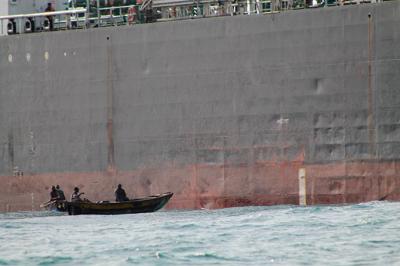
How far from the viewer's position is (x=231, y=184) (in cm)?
3134

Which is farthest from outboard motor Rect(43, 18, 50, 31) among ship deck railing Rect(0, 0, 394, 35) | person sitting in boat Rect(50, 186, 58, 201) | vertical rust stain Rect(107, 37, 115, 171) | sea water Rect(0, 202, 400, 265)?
sea water Rect(0, 202, 400, 265)

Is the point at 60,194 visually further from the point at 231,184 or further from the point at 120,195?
the point at 231,184

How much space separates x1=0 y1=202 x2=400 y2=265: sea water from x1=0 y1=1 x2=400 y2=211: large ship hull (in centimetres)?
92

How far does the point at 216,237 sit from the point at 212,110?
628 cm

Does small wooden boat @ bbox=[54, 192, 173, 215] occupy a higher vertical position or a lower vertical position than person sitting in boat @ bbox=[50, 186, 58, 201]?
lower

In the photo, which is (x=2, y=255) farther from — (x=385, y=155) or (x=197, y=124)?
(x=385, y=155)

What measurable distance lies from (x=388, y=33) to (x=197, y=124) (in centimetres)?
566

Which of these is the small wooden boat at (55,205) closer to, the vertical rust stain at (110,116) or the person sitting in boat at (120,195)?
the person sitting in boat at (120,195)

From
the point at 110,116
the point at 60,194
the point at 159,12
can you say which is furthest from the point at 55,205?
the point at 159,12

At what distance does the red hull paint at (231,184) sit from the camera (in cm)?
3008

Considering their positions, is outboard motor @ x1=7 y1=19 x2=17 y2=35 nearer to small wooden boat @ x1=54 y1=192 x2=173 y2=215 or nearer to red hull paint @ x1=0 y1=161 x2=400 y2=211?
red hull paint @ x1=0 y1=161 x2=400 y2=211

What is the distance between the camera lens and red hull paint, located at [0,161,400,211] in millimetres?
30078

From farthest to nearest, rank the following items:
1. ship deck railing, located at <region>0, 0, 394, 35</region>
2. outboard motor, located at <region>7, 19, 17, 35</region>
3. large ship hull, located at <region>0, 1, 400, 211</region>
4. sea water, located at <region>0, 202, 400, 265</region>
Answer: outboard motor, located at <region>7, 19, 17, 35</region> → ship deck railing, located at <region>0, 0, 394, 35</region> → large ship hull, located at <region>0, 1, 400, 211</region> → sea water, located at <region>0, 202, 400, 265</region>

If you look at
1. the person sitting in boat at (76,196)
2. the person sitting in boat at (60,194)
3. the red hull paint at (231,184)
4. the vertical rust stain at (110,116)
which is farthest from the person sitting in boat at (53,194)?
the vertical rust stain at (110,116)
